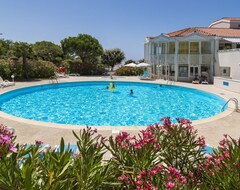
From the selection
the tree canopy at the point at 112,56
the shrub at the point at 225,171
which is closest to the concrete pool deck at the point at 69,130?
the shrub at the point at 225,171

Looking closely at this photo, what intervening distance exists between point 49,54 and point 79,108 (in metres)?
31.6

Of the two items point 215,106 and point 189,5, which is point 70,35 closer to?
point 189,5

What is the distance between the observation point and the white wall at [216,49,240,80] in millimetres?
24619

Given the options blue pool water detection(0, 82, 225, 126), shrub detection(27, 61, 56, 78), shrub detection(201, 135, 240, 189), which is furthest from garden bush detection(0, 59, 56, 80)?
shrub detection(201, 135, 240, 189)

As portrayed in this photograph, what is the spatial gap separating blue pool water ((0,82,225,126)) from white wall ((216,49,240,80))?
501 centimetres

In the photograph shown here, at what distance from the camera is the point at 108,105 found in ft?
65.6

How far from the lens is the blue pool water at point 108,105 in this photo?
52.4ft

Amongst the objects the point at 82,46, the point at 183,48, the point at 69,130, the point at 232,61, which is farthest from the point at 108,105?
the point at 82,46

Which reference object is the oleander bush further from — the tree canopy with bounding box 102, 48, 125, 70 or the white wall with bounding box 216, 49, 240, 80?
the tree canopy with bounding box 102, 48, 125, 70

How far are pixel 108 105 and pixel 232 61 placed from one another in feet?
53.2

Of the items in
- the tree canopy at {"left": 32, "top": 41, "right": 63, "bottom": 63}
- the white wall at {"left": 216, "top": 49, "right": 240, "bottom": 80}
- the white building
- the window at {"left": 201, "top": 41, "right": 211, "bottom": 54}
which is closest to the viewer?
the white wall at {"left": 216, "top": 49, "right": 240, "bottom": 80}

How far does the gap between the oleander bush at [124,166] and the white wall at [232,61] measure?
2362cm

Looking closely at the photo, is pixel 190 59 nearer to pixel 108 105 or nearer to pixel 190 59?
pixel 190 59

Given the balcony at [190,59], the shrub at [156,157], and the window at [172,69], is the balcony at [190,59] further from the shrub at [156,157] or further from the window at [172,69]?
the shrub at [156,157]
